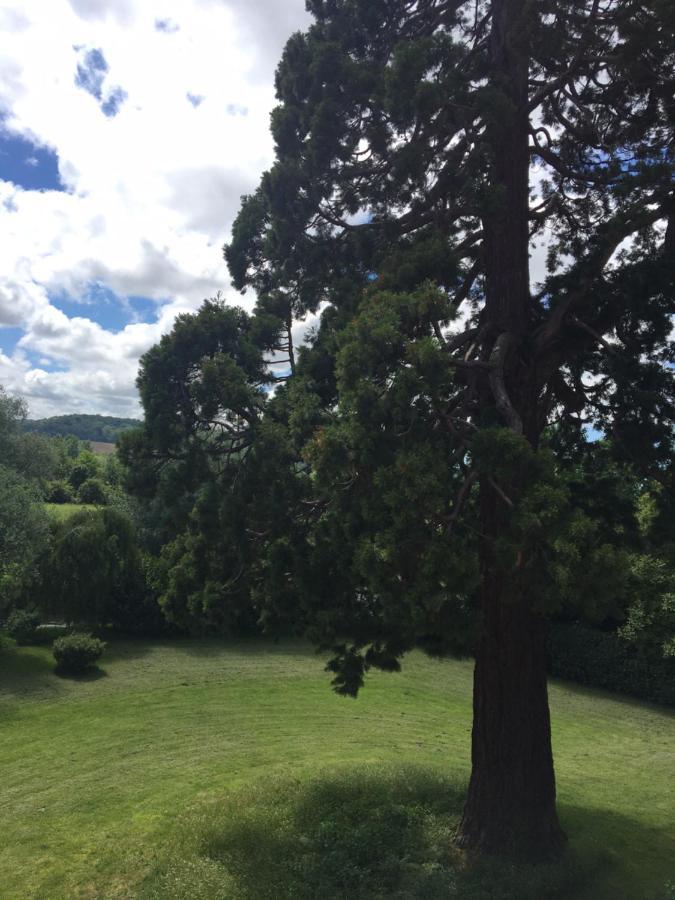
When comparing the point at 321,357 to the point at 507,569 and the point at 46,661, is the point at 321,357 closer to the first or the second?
Result: the point at 507,569

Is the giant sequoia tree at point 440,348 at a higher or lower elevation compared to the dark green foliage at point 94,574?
higher

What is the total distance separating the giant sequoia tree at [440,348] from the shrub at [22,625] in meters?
12.3

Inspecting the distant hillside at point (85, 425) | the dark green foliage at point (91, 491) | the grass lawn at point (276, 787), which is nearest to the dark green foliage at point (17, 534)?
the grass lawn at point (276, 787)

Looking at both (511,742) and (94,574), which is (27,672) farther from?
(511,742)

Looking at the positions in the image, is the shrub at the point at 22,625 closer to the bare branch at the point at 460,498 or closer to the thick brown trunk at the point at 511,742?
the thick brown trunk at the point at 511,742

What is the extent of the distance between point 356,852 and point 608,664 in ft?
→ 46.4

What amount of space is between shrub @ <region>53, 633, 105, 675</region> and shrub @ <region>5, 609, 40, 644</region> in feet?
7.82

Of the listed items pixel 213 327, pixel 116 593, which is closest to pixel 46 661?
pixel 116 593

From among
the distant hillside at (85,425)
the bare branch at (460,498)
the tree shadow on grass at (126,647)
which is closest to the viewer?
the bare branch at (460,498)

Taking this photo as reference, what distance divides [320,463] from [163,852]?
5.02m

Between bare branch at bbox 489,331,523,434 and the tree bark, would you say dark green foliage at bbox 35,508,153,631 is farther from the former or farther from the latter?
bare branch at bbox 489,331,523,434

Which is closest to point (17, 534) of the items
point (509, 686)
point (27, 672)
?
point (27, 672)

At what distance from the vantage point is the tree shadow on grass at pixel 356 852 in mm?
6422

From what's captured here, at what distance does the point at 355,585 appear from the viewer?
22.7 ft
